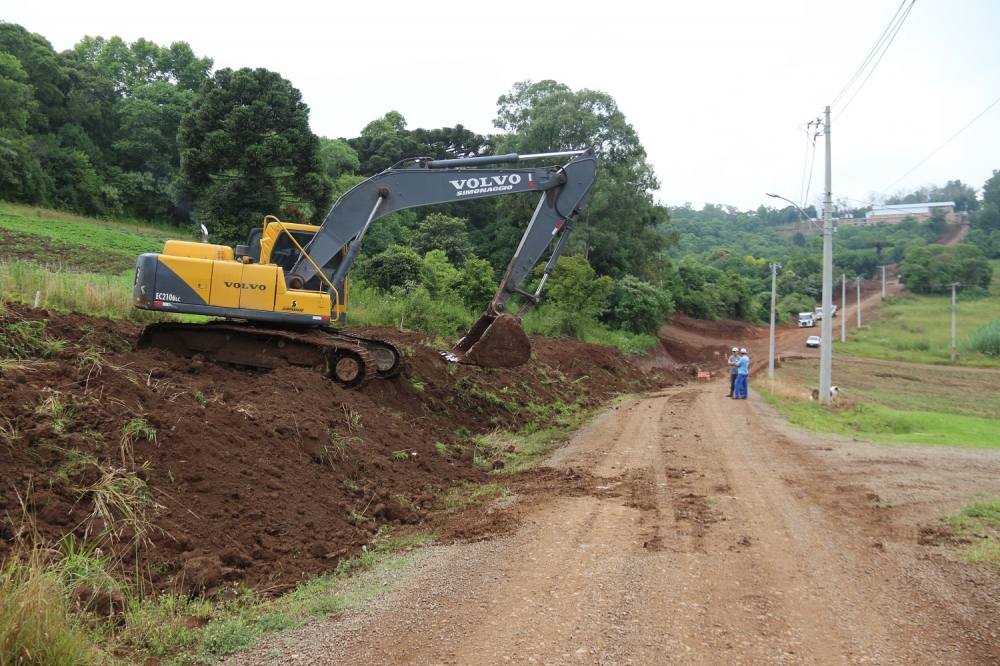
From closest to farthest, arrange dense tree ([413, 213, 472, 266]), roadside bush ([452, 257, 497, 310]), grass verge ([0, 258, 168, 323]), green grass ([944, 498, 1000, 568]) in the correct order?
1. green grass ([944, 498, 1000, 568])
2. grass verge ([0, 258, 168, 323])
3. roadside bush ([452, 257, 497, 310])
4. dense tree ([413, 213, 472, 266])

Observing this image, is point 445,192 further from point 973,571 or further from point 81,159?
point 81,159

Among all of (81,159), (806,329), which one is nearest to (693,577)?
(81,159)

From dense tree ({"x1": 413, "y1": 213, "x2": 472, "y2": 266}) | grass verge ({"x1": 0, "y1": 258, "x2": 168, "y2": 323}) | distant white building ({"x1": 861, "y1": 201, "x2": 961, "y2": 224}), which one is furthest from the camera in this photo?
distant white building ({"x1": 861, "y1": 201, "x2": 961, "y2": 224})

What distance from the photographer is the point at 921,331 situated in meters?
63.1

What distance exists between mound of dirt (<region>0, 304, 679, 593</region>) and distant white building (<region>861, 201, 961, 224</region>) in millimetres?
145796

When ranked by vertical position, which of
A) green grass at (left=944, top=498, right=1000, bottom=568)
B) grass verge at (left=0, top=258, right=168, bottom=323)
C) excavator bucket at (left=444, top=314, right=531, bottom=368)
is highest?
grass verge at (left=0, top=258, right=168, bottom=323)

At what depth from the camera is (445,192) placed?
1295cm

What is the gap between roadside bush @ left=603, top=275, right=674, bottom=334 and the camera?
4141 centimetres

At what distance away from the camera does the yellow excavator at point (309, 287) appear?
11477mm

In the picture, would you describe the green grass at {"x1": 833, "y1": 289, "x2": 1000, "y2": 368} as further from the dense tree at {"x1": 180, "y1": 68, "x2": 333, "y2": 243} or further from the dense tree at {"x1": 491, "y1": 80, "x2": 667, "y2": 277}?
the dense tree at {"x1": 180, "y1": 68, "x2": 333, "y2": 243}

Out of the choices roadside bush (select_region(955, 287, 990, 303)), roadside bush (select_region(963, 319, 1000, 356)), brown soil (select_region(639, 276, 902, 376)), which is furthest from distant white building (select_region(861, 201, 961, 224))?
roadside bush (select_region(963, 319, 1000, 356))

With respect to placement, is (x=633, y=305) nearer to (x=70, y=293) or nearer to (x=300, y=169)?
(x=300, y=169)

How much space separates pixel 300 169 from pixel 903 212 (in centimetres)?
14812

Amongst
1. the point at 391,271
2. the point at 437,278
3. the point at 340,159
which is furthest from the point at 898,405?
the point at 340,159
